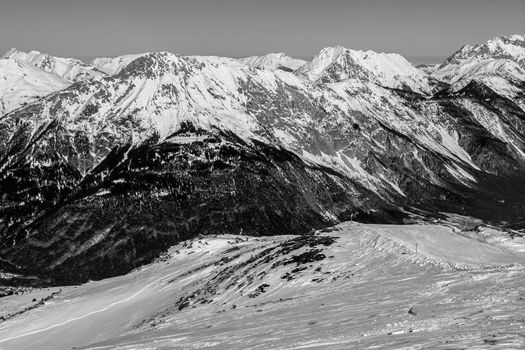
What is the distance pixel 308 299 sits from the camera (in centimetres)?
6819

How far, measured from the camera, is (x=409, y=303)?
51719 mm

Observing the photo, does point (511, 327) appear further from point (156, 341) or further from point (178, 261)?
point (178, 261)

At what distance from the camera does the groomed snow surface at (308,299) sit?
41387 mm

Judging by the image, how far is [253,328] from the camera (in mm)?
53625

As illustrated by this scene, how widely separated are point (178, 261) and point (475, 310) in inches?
4359

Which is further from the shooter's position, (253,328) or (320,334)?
(253,328)

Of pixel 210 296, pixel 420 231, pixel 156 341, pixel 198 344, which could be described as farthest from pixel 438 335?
pixel 420 231

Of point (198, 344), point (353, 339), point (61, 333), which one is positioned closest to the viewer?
point (353, 339)

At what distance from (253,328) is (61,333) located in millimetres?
59036

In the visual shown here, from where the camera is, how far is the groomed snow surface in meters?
41.4

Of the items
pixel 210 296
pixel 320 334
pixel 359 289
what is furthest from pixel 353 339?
pixel 210 296

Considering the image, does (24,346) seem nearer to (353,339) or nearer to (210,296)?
(210,296)

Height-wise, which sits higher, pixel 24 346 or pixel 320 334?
pixel 320 334

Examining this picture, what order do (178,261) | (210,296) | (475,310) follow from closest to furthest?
(475,310)
(210,296)
(178,261)
